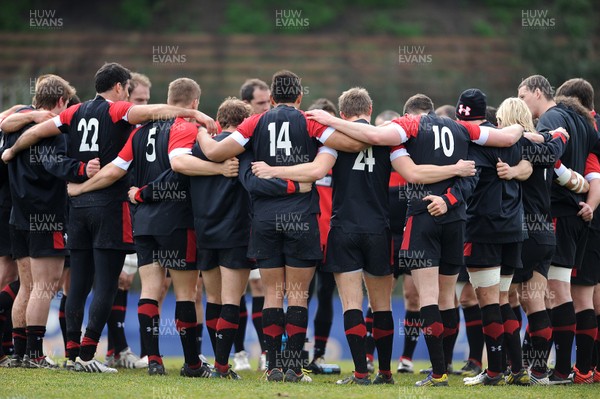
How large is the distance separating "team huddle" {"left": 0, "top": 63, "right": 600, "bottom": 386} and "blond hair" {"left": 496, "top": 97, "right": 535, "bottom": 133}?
0.02 metres

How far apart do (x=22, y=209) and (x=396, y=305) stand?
7.52m

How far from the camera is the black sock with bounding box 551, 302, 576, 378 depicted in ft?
28.8

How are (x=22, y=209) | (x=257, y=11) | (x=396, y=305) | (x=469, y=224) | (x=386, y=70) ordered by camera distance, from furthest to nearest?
(x=257, y=11), (x=386, y=70), (x=396, y=305), (x=22, y=209), (x=469, y=224)

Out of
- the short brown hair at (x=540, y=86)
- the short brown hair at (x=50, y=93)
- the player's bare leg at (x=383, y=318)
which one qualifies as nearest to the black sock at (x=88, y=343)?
the short brown hair at (x=50, y=93)

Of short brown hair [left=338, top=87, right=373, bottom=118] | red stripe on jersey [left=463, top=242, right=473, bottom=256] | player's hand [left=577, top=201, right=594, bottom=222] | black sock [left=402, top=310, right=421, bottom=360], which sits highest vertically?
short brown hair [left=338, top=87, right=373, bottom=118]

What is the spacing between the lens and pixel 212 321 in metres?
8.97

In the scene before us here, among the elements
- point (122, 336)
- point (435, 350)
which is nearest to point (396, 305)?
point (122, 336)

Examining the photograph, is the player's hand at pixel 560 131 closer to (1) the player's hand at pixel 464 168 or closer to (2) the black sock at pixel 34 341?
(1) the player's hand at pixel 464 168

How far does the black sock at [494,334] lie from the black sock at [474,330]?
150 cm

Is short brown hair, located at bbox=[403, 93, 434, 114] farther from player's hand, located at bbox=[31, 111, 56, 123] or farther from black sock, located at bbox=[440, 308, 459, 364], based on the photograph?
player's hand, located at bbox=[31, 111, 56, 123]

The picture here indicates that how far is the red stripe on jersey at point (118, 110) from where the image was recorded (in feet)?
28.8

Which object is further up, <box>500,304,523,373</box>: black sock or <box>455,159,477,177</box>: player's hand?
<box>455,159,477,177</box>: player's hand

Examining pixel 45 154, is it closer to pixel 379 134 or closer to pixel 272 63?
pixel 379 134

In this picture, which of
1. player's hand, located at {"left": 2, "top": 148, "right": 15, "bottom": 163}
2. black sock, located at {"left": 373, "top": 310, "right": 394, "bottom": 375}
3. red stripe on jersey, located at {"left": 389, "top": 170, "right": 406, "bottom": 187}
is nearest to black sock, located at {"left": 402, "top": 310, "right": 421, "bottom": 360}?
red stripe on jersey, located at {"left": 389, "top": 170, "right": 406, "bottom": 187}
